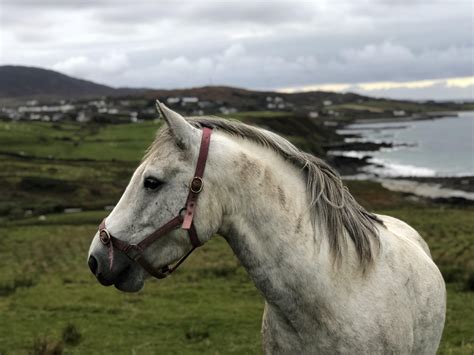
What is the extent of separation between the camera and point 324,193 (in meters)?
3.50

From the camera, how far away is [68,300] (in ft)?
55.4

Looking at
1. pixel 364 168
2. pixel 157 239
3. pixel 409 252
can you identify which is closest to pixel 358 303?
pixel 409 252

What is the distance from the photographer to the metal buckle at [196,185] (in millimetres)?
3117

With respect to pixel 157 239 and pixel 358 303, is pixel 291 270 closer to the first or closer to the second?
pixel 358 303

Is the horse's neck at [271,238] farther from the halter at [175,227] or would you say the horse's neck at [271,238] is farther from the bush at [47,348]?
the bush at [47,348]

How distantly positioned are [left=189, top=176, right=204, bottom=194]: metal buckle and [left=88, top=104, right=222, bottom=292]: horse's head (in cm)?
4

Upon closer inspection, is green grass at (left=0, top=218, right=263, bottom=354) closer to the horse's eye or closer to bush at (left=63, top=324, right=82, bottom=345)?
bush at (left=63, top=324, right=82, bottom=345)

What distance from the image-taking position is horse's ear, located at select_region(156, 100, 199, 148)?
3013 millimetres

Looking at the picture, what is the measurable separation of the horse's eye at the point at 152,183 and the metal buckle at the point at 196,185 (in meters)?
0.23

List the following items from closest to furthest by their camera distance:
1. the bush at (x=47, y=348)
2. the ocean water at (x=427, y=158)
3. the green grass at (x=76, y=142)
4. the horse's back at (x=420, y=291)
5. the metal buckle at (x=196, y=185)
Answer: the metal buckle at (x=196, y=185)
the horse's back at (x=420, y=291)
the bush at (x=47, y=348)
the green grass at (x=76, y=142)
the ocean water at (x=427, y=158)

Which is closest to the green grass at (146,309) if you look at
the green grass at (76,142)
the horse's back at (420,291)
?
the horse's back at (420,291)

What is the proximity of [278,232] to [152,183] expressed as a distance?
91 cm

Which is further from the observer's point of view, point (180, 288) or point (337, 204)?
point (180, 288)

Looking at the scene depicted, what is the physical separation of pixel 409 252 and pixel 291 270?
1637 mm
